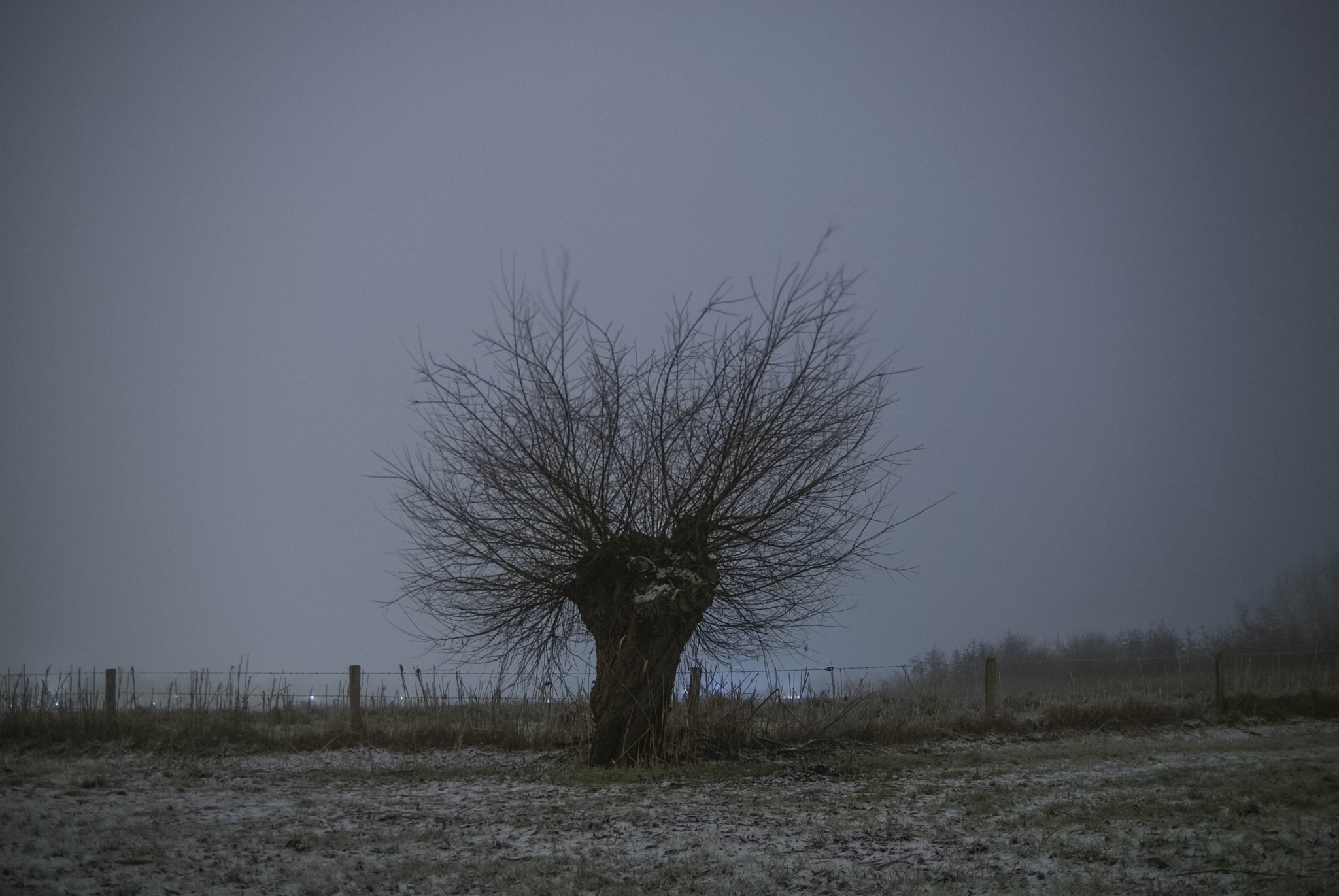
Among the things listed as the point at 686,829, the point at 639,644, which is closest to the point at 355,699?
the point at 639,644

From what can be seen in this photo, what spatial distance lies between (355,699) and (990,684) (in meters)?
10.6

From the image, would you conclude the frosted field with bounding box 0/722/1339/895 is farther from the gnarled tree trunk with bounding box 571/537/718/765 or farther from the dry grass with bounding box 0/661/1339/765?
the dry grass with bounding box 0/661/1339/765

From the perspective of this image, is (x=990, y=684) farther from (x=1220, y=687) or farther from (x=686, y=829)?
(x=686, y=829)

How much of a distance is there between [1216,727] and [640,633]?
11.6 metres

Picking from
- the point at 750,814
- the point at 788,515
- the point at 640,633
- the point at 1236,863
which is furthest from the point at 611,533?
the point at 1236,863

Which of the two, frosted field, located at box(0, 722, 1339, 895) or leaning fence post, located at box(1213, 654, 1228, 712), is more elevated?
frosted field, located at box(0, 722, 1339, 895)

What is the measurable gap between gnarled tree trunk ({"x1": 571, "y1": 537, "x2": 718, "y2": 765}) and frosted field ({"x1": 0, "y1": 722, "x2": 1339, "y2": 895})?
0.67 metres

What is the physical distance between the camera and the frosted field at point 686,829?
438cm

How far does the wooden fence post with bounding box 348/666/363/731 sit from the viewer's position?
12.5 metres

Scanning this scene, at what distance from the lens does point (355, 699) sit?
1278 cm

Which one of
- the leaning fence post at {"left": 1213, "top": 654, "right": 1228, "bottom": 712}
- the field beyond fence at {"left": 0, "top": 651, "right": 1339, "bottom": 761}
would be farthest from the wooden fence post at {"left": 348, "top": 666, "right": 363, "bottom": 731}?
the leaning fence post at {"left": 1213, "top": 654, "right": 1228, "bottom": 712}

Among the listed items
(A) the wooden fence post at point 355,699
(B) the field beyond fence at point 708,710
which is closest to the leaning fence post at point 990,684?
(B) the field beyond fence at point 708,710

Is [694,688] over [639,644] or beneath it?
beneath

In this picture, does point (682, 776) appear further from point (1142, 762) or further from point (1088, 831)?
point (1142, 762)
